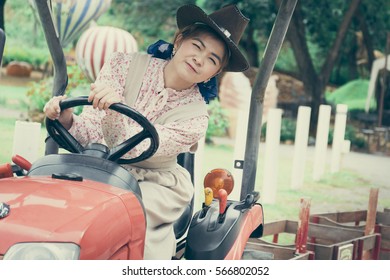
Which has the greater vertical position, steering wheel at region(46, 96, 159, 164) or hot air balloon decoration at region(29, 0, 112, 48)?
hot air balloon decoration at region(29, 0, 112, 48)

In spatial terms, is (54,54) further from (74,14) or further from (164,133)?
(74,14)

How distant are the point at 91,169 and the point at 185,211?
44 cm

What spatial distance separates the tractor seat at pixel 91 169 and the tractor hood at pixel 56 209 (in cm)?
3

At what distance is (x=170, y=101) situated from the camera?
5.96 ft

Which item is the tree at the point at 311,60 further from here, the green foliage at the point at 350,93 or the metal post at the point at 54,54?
the metal post at the point at 54,54

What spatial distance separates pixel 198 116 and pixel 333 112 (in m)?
4.54

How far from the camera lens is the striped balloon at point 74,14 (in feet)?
13.1

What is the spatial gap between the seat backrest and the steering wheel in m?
0.33

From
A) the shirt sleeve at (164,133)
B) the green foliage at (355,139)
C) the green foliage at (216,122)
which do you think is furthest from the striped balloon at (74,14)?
the shirt sleeve at (164,133)

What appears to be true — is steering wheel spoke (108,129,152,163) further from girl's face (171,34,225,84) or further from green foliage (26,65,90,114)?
green foliage (26,65,90,114)

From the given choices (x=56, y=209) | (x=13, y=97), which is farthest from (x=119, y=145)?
(x=13, y=97)

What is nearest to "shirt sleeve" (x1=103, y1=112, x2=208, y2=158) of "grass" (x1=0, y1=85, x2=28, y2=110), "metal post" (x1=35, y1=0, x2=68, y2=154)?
"metal post" (x1=35, y1=0, x2=68, y2=154)

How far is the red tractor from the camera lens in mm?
1275
